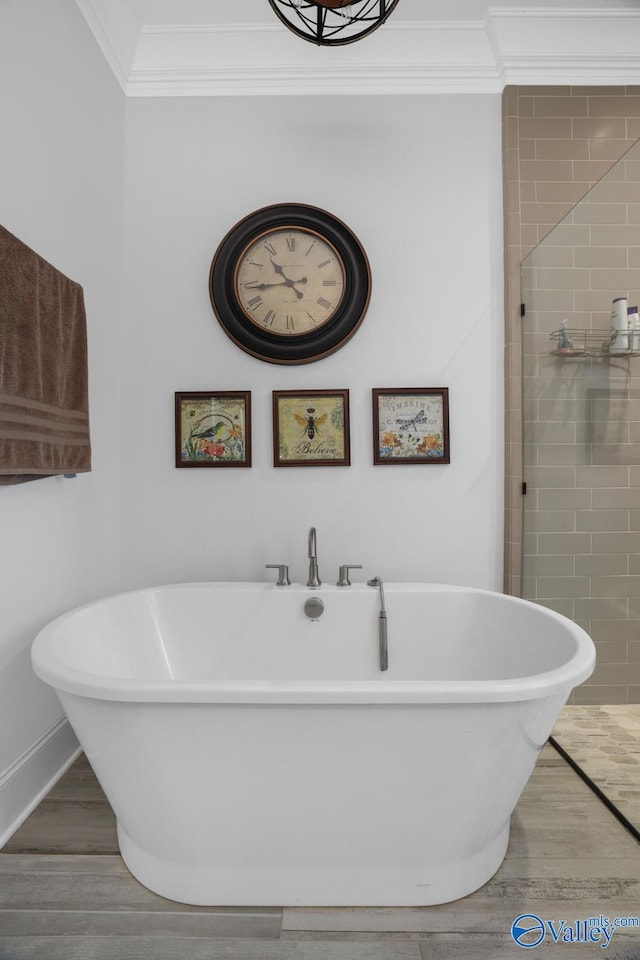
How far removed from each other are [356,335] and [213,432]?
0.73 m

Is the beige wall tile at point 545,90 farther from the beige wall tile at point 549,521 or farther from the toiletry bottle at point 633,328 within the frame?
the beige wall tile at point 549,521

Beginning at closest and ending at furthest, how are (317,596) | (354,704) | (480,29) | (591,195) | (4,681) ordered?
1. (354,704)
2. (4,681)
3. (591,195)
4. (317,596)
5. (480,29)

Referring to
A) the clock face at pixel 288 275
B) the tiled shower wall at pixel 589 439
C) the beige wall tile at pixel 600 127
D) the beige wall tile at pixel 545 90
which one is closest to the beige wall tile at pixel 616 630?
the tiled shower wall at pixel 589 439

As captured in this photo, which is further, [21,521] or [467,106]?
[467,106]

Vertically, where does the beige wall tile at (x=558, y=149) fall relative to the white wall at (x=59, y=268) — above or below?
above

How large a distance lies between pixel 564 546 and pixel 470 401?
701mm

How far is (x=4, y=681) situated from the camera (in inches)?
63.9

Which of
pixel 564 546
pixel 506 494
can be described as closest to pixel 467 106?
pixel 506 494

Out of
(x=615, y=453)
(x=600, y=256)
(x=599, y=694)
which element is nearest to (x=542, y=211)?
(x=600, y=256)

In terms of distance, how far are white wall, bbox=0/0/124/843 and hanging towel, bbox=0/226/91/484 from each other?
0.46ft

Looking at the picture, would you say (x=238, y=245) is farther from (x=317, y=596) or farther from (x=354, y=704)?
(x=354, y=704)

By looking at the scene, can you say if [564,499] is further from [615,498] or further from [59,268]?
[59,268]

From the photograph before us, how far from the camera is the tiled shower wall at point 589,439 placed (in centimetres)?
173

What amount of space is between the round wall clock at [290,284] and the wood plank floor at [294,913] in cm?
180
